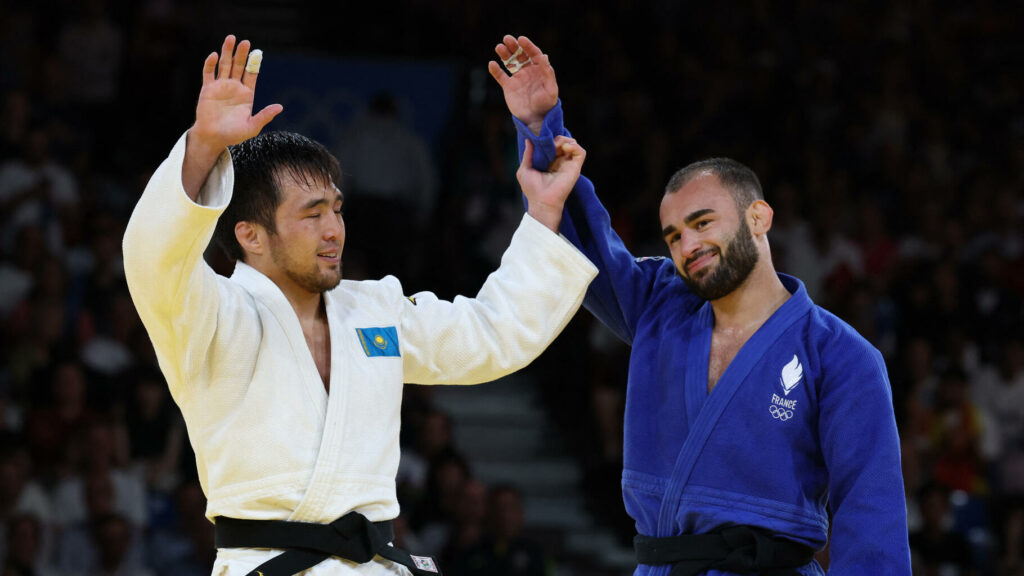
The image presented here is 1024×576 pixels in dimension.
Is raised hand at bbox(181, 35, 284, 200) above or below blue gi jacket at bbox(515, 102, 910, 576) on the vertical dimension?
above

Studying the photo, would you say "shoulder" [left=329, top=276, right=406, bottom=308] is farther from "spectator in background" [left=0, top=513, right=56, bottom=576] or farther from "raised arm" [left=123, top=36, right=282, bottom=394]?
"spectator in background" [left=0, top=513, right=56, bottom=576]

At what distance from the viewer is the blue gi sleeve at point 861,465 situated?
9.70 feet

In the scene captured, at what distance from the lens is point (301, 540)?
2.77 m

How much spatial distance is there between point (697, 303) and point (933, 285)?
536cm

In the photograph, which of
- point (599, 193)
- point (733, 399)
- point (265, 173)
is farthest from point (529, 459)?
point (265, 173)

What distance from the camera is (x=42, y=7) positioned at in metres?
8.77

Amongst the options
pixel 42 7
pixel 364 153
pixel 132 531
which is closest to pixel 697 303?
pixel 132 531

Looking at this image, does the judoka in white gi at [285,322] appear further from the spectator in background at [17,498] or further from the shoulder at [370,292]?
the spectator in background at [17,498]

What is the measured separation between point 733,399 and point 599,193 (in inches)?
218

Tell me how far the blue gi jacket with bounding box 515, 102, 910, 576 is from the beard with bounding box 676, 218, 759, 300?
0.42ft

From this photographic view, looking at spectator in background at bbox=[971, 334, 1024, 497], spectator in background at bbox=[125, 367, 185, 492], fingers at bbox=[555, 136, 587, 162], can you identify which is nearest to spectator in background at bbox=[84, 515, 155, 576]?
spectator in background at bbox=[125, 367, 185, 492]

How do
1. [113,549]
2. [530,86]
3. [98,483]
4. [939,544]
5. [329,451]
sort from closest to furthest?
[329,451] < [530,86] < [113,549] < [98,483] < [939,544]

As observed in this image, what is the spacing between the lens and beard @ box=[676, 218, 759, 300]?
3.27m

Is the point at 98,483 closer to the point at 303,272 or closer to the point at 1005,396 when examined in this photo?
the point at 303,272
